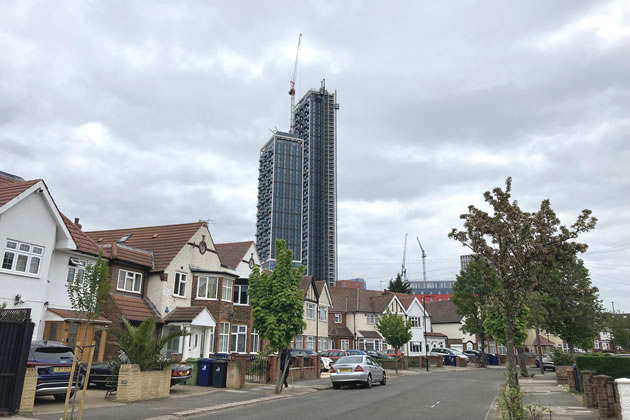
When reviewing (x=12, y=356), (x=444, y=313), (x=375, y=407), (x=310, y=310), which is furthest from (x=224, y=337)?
(x=444, y=313)

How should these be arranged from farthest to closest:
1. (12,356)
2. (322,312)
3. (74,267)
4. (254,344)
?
(322,312) → (254,344) → (74,267) → (12,356)

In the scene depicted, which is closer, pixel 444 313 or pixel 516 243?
pixel 516 243

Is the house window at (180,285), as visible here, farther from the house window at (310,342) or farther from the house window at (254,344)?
the house window at (310,342)

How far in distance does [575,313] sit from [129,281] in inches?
1445

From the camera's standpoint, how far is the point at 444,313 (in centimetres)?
8131

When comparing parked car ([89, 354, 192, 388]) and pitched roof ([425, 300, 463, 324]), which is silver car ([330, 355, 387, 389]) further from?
pitched roof ([425, 300, 463, 324])

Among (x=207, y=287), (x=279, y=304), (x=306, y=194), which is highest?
(x=306, y=194)

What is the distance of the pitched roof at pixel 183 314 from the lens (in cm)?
2792

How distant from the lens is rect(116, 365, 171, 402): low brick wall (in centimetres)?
1563

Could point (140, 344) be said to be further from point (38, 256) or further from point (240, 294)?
point (240, 294)

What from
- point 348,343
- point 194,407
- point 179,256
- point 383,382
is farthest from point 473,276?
point 194,407

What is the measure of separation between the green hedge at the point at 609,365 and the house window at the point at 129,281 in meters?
24.0

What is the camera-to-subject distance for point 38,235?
21828 mm

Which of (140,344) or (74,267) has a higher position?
(74,267)
